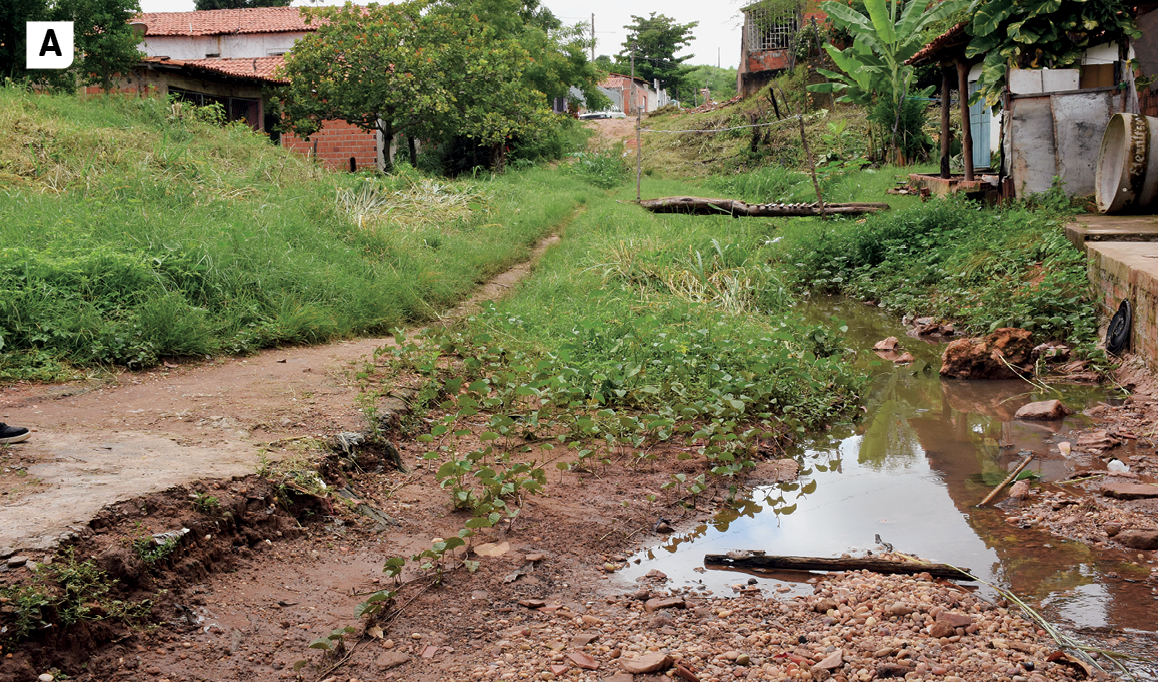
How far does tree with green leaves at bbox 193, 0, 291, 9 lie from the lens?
103 feet

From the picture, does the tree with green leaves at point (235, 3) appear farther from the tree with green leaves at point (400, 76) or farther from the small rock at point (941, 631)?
the small rock at point (941, 631)

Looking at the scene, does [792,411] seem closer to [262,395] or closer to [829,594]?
[829,594]

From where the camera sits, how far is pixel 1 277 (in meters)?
4.59

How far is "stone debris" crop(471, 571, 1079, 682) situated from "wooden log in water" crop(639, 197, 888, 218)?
8.86m

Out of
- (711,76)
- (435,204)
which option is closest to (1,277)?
(435,204)

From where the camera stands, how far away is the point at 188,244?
5582 mm

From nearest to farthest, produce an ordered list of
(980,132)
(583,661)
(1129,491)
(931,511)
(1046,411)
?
(583,661) < (1129,491) < (931,511) < (1046,411) < (980,132)

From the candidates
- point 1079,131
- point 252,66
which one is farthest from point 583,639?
point 252,66

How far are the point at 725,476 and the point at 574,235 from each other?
754 centimetres

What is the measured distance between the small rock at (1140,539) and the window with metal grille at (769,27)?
2426cm

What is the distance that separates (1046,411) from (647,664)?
3.63 metres

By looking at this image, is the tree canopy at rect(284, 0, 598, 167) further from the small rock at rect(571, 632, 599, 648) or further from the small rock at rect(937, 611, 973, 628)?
the small rock at rect(937, 611, 973, 628)

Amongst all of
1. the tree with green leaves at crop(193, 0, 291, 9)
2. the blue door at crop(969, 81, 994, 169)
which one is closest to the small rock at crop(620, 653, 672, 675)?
the blue door at crop(969, 81, 994, 169)

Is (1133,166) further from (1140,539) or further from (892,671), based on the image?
(892,671)
